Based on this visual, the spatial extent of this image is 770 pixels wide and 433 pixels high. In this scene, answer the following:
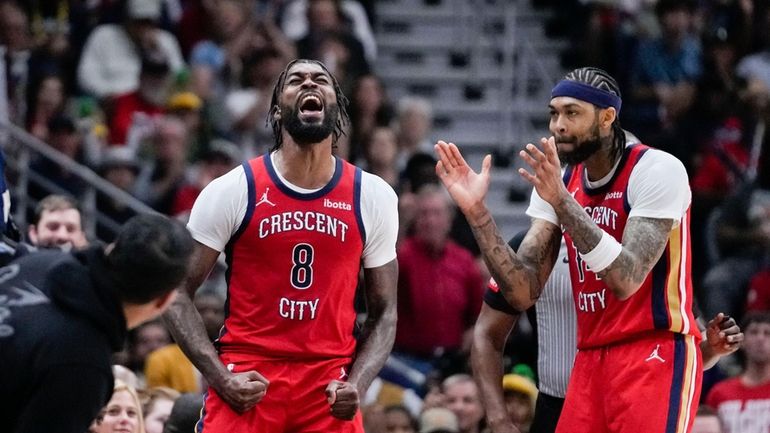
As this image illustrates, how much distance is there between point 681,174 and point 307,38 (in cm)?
822

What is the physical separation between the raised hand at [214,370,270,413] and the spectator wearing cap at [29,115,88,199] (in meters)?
5.94

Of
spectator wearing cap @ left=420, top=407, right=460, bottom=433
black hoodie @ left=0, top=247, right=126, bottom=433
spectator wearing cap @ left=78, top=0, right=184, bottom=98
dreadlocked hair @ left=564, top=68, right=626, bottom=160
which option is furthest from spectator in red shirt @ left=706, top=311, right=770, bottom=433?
black hoodie @ left=0, top=247, right=126, bottom=433

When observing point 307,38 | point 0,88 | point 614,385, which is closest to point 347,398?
point 614,385

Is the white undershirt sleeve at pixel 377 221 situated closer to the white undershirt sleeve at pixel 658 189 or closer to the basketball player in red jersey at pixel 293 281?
the basketball player in red jersey at pixel 293 281

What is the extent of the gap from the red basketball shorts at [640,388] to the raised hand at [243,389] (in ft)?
4.58

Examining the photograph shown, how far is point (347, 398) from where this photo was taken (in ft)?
22.3

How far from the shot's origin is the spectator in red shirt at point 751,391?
36.0 feet

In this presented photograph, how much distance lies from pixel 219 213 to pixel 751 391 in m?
5.47

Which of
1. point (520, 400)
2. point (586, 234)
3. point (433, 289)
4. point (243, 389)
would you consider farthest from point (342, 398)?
point (433, 289)

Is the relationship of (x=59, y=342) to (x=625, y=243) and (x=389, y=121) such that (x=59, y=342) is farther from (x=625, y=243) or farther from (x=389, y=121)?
Answer: (x=389, y=121)

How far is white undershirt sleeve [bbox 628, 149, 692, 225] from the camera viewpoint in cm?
680

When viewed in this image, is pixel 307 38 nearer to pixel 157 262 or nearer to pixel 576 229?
pixel 576 229

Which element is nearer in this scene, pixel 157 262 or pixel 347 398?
pixel 157 262

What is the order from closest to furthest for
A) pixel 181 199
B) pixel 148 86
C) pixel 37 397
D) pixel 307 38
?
pixel 37 397
pixel 181 199
pixel 148 86
pixel 307 38
